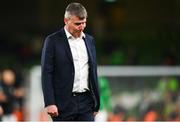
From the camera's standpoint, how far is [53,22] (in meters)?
20.8

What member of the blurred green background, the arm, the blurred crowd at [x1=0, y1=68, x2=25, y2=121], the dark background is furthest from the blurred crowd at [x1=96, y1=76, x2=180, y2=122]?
the arm

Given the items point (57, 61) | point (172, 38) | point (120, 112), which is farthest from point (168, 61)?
point (57, 61)

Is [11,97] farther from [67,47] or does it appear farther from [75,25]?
Result: [75,25]

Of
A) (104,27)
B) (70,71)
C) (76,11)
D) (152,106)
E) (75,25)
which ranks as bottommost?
(152,106)

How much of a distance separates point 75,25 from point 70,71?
15.1 inches

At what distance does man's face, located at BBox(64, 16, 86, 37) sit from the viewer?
22.0 ft

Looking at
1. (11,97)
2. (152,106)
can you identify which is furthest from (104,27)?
(152,106)

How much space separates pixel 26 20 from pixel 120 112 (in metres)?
9.25

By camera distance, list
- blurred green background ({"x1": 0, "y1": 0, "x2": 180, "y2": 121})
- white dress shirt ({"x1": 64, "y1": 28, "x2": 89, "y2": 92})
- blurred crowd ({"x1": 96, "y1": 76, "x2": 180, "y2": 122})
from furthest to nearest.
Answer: blurred green background ({"x1": 0, "y1": 0, "x2": 180, "y2": 121})
blurred crowd ({"x1": 96, "y1": 76, "x2": 180, "y2": 122})
white dress shirt ({"x1": 64, "y1": 28, "x2": 89, "y2": 92})

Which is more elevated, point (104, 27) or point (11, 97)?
point (104, 27)

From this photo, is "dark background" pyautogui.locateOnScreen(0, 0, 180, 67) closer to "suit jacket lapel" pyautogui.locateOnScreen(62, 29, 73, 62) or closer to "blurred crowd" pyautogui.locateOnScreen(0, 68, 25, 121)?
"blurred crowd" pyautogui.locateOnScreen(0, 68, 25, 121)

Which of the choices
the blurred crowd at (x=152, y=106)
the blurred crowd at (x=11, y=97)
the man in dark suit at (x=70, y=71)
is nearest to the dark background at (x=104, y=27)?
the blurred crowd at (x=11, y=97)

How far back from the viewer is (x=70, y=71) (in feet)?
22.3

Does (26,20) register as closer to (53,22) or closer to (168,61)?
(53,22)
